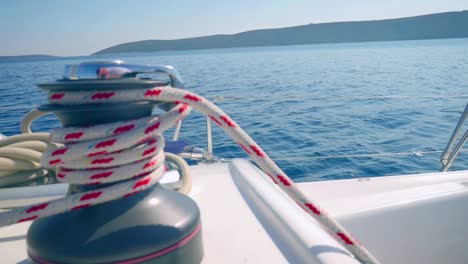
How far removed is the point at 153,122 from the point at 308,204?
22cm

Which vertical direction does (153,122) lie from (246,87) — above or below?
above

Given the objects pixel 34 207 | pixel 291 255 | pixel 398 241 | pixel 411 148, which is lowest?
pixel 411 148

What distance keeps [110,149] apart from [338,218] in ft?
1.90

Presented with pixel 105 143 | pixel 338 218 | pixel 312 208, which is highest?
pixel 105 143

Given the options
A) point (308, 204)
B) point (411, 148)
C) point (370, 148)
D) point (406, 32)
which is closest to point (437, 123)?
point (411, 148)

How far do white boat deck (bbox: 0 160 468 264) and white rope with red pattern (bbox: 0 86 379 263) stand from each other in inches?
6.2

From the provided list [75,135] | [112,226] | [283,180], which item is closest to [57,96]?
[75,135]

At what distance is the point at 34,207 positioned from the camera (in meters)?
0.40

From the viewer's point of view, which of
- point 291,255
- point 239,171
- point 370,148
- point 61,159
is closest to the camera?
point 61,159

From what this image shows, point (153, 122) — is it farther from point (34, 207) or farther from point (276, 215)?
point (276, 215)

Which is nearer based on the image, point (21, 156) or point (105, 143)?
point (105, 143)

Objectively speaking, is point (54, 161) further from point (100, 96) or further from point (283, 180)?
point (283, 180)

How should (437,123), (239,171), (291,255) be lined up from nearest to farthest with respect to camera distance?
1. (291,255)
2. (239,171)
3. (437,123)

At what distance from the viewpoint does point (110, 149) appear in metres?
0.39
